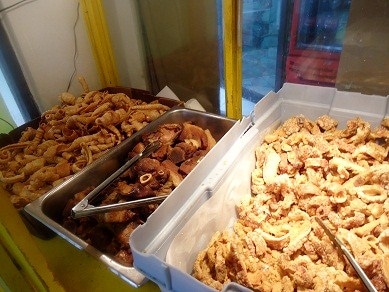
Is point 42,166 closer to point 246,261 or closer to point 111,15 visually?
point 246,261

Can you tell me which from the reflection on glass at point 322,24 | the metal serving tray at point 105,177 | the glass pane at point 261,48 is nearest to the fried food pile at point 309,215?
the metal serving tray at point 105,177

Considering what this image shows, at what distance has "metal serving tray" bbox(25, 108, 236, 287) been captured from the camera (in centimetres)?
107

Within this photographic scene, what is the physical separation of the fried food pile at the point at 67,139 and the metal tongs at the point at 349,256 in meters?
1.22

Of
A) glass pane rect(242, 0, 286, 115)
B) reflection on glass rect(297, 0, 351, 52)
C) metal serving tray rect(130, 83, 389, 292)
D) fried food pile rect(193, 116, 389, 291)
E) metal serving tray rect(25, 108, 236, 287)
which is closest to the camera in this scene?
metal serving tray rect(130, 83, 389, 292)

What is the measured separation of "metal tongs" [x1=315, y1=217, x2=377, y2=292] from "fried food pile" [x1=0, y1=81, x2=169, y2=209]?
122cm

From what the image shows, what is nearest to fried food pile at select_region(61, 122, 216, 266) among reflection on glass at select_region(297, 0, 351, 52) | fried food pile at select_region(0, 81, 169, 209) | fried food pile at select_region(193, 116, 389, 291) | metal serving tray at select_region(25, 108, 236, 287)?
metal serving tray at select_region(25, 108, 236, 287)

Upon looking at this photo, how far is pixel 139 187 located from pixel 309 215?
29.9 inches

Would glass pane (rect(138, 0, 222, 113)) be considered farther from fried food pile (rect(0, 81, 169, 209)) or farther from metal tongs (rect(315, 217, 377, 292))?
metal tongs (rect(315, 217, 377, 292))

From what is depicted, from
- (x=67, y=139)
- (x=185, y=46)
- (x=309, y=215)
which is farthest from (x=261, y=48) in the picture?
(x=309, y=215)

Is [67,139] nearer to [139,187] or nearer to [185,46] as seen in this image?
[139,187]

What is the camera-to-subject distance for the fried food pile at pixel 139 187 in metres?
1.21

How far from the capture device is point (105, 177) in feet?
5.28

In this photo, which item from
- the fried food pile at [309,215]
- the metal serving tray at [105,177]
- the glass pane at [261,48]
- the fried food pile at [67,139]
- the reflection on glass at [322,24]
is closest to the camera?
the fried food pile at [309,215]

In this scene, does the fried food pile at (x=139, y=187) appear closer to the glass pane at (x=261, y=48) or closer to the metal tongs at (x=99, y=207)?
the metal tongs at (x=99, y=207)
